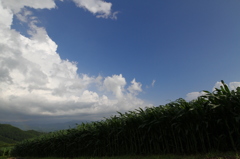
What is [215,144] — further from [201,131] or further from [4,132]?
[4,132]

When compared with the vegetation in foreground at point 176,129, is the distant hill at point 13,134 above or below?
below

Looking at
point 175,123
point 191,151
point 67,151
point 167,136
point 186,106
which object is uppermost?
point 186,106

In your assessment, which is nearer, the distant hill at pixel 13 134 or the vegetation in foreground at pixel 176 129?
the vegetation in foreground at pixel 176 129

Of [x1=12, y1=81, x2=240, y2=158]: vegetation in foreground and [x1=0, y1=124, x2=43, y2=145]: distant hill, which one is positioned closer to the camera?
[x1=12, y1=81, x2=240, y2=158]: vegetation in foreground

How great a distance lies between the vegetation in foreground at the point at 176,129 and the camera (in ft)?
19.0

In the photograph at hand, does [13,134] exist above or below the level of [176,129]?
below

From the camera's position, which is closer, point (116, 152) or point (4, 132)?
point (116, 152)

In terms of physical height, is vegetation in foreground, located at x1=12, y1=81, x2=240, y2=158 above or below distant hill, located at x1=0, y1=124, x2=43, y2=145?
above

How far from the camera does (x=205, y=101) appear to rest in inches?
244

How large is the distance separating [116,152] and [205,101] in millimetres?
6078

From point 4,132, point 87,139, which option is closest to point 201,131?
point 87,139

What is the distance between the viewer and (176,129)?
695cm

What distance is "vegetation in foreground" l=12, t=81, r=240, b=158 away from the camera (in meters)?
5.79

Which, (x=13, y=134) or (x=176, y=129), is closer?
(x=176, y=129)
